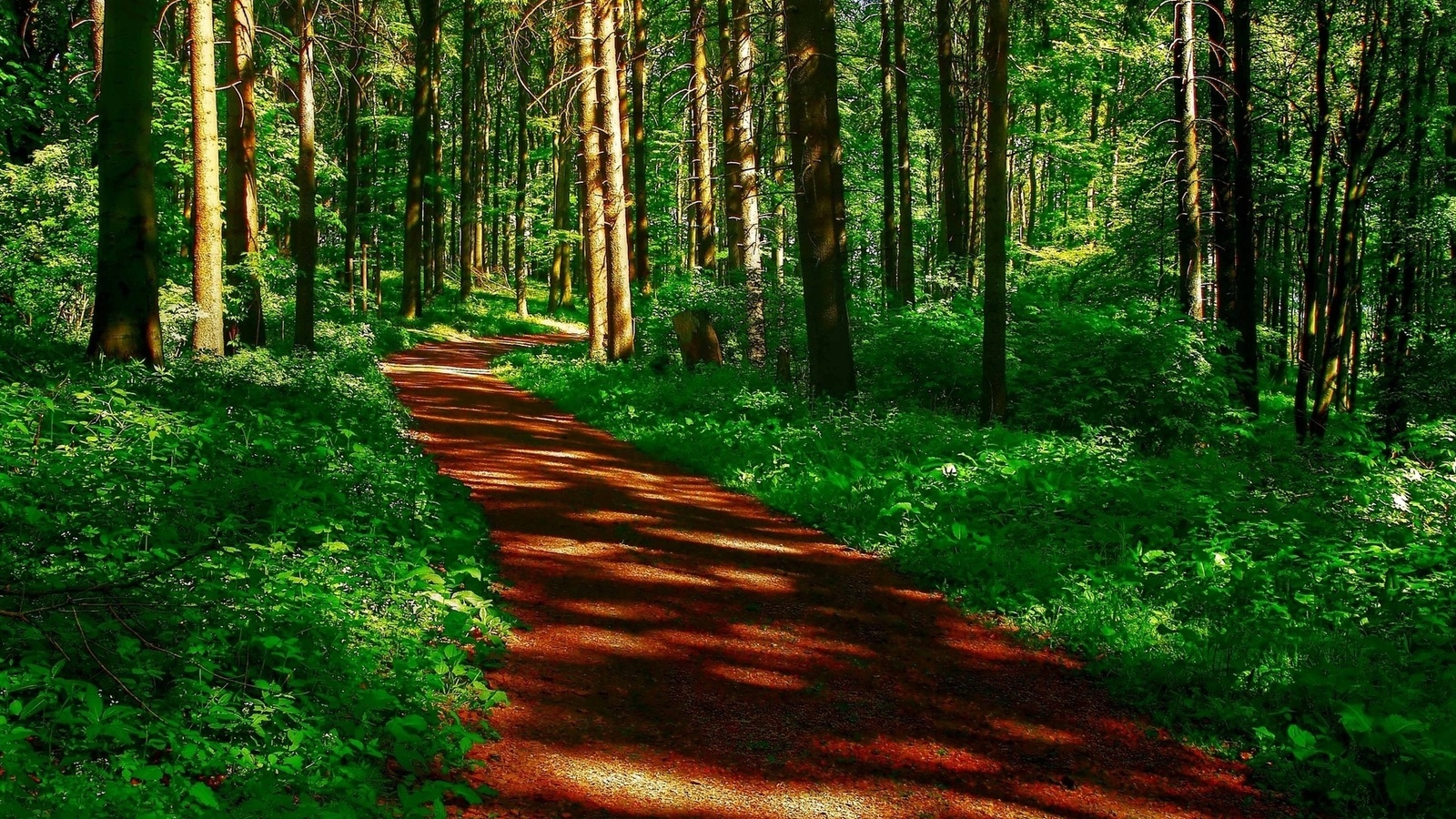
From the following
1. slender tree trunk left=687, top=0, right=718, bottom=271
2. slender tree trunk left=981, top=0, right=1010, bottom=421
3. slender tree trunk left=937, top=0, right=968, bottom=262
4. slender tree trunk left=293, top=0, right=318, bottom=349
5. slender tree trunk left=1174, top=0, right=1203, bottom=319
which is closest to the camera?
slender tree trunk left=981, top=0, right=1010, bottom=421

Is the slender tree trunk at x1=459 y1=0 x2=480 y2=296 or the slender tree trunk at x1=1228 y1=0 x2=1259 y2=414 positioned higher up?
the slender tree trunk at x1=459 y1=0 x2=480 y2=296

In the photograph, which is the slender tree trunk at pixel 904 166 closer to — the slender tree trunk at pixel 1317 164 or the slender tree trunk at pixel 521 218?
the slender tree trunk at pixel 1317 164

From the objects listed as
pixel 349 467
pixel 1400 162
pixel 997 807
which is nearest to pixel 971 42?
pixel 1400 162

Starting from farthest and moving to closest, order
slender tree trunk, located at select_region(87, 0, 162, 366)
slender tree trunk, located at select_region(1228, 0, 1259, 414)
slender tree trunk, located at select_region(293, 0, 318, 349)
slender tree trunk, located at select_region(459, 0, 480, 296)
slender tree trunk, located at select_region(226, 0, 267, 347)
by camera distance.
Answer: slender tree trunk, located at select_region(459, 0, 480, 296)
slender tree trunk, located at select_region(293, 0, 318, 349)
slender tree trunk, located at select_region(1228, 0, 1259, 414)
slender tree trunk, located at select_region(226, 0, 267, 347)
slender tree trunk, located at select_region(87, 0, 162, 366)

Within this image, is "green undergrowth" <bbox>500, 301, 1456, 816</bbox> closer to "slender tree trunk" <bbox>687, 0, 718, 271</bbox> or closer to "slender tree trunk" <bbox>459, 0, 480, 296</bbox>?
"slender tree trunk" <bbox>687, 0, 718, 271</bbox>

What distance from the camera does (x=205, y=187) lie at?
12.9 metres

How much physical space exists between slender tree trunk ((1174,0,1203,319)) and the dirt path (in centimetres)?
1129

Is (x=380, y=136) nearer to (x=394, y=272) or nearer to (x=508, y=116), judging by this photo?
(x=508, y=116)

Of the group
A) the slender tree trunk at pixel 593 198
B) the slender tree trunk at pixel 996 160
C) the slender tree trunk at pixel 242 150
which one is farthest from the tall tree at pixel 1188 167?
the slender tree trunk at pixel 242 150

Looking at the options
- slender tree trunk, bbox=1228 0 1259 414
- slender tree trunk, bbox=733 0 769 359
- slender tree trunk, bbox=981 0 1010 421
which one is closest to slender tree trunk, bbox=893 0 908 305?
slender tree trunk, bbox=733 0 769 359

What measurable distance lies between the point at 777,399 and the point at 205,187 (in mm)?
8582

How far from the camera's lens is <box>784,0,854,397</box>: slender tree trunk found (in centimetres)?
1234

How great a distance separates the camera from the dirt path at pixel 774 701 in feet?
14.0

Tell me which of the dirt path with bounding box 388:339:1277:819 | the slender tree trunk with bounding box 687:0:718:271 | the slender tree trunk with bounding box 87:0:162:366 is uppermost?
the slender tree trunk with bounding box 687:0:718:271
